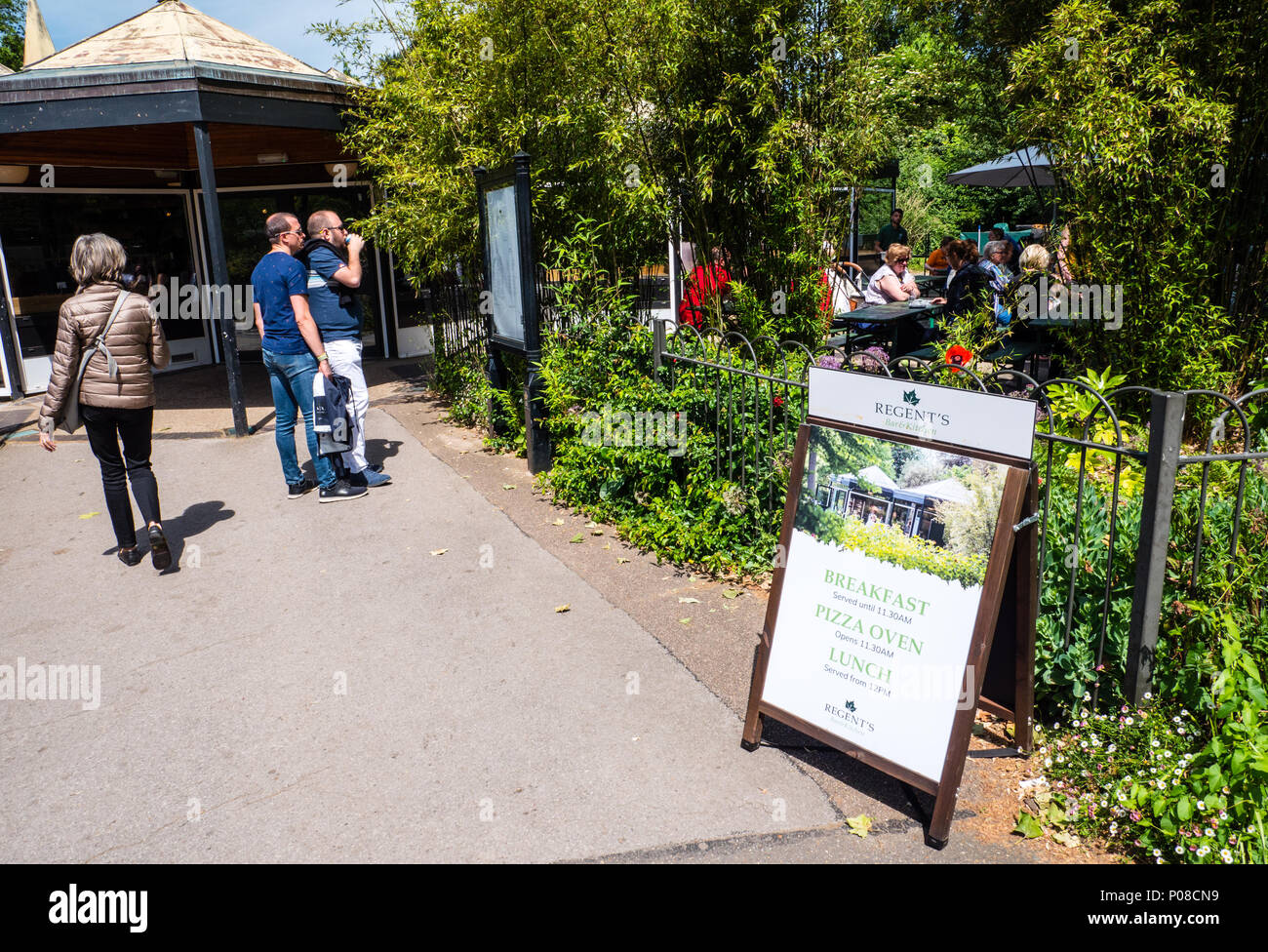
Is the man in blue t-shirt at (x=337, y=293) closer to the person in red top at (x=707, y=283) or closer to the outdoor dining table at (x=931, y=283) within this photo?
the person in red top at (x=707, y=283)

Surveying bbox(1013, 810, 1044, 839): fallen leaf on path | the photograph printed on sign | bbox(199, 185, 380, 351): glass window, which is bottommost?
bbox(1013, 810, 1044, 839): fallen leaf on path

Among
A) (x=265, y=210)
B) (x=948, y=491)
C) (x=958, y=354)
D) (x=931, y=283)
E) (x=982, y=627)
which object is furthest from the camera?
(x=931, y=283)

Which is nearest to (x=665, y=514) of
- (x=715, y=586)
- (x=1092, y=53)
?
(x=715, y=586)

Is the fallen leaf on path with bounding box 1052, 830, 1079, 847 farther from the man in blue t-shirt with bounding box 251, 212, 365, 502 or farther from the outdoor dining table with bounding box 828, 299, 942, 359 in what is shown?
the outdoor dining table with bounding box 828, 299, 942, 359

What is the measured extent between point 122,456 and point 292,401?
3.95 ft

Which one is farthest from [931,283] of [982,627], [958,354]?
[982,627]

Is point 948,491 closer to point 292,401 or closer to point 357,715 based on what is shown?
point 357,715

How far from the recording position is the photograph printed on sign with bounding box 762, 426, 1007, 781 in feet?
9.25

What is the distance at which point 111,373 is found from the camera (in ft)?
16.1

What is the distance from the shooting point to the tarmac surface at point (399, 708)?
293 centimetres

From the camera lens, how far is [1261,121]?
16.1ft

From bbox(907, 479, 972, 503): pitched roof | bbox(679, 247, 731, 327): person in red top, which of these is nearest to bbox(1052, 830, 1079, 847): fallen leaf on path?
bbox(907, 479, 972, 503): pitched roof

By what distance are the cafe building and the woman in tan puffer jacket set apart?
233cm

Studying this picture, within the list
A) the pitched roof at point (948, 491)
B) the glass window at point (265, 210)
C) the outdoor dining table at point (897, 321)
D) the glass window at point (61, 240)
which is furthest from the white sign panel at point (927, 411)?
the glass window at point (61, 240)
